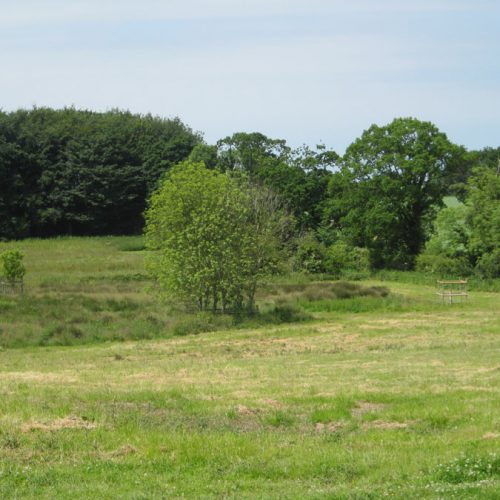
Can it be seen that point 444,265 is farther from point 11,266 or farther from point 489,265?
point 11,266

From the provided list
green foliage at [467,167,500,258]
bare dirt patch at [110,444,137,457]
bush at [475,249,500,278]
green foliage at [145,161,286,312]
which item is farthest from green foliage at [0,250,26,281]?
bare dirt patch at [110,444,137,457]

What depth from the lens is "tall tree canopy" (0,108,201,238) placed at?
326 ft

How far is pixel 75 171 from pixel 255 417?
93.1m

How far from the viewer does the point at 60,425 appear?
12.8 metres

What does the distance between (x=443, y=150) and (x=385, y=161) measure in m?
5.32

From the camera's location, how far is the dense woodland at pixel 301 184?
71.2m

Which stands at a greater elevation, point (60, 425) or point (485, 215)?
point (485, 215)

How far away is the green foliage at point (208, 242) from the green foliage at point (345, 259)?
82.7 ft

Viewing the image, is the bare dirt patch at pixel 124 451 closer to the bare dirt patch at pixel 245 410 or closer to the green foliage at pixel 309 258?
the bare dirt patch at pixel 245 410

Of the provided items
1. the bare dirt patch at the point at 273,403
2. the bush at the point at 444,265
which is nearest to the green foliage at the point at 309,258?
the bush at the point at 444,265

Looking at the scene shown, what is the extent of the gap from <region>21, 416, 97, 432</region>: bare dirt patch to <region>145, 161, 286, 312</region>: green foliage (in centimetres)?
2906

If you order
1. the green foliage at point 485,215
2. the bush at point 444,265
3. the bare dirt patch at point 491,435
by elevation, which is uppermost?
the green foliage at point 485,215

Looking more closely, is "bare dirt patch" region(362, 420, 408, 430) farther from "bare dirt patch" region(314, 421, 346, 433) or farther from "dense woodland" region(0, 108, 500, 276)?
"dense woodland" region(0, 108, 500, 276)

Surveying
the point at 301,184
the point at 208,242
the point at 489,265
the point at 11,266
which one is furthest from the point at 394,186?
the point at 11,266
